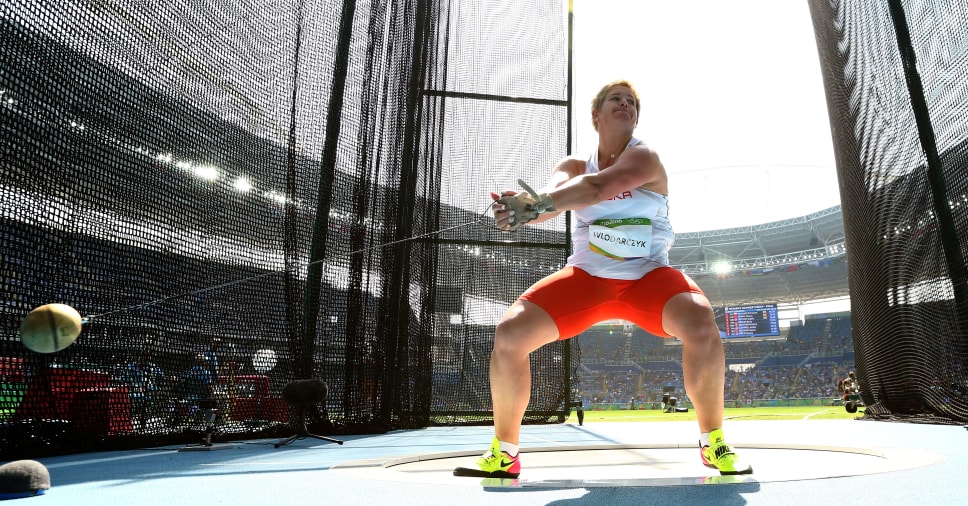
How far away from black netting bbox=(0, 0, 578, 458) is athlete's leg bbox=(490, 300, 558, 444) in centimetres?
52

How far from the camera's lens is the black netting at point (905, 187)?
5410mm

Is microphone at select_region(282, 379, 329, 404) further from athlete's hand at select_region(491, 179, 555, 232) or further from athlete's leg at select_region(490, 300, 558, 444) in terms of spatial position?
athlete's hand at select_region(491, 179, 555, 232)

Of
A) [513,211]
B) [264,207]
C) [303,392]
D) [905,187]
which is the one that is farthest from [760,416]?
[513,211]

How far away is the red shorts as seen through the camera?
254 cm

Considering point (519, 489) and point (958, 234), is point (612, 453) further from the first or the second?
point (958, 234)

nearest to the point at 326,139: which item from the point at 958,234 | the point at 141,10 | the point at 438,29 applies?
the point at 141,10

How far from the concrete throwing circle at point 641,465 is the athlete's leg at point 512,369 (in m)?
0.21

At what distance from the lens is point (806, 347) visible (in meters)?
33.9

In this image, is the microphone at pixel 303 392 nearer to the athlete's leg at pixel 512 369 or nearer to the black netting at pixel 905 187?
the athlete's leg at pixel 512 369

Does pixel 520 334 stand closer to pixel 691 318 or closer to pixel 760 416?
pixel 691 318

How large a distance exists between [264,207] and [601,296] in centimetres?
333

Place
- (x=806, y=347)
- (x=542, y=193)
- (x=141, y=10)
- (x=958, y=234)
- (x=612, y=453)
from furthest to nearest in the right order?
(x=806, y=347), (x=958, y=234), (x=141, y=10), (x=612, y=453), (x=542, y=193)

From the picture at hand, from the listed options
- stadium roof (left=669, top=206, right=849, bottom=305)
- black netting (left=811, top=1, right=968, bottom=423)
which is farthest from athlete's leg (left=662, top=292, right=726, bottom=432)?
stadium roof (left=669, top=206, right=849, bottom=305)

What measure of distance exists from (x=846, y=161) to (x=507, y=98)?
3.93 meters
